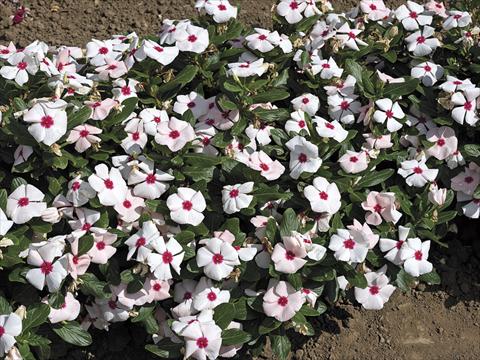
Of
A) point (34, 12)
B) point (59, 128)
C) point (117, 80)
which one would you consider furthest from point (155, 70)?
point (34, 12)

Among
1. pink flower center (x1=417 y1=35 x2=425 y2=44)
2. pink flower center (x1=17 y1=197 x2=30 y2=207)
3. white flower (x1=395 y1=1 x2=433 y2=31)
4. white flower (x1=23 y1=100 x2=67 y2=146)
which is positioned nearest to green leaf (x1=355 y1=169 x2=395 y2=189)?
pink flower center (x1=417 y1=35 x2=425 y2=44)

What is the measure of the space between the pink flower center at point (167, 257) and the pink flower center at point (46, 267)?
0.44m

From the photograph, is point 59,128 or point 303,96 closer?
point 59,128

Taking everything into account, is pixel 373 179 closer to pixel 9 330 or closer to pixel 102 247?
pixel 102 247

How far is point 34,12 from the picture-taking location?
5082 millimetres

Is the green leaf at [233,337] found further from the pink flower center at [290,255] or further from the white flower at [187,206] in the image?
the white flower at [187,206]

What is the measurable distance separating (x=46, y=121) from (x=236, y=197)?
0.84 meters

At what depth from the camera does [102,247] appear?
9.98 feet

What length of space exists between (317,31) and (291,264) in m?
1.41

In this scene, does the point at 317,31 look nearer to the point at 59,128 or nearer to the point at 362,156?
the point at 362,156

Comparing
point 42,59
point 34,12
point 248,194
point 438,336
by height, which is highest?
point 42,59

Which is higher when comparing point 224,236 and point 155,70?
point 155,70

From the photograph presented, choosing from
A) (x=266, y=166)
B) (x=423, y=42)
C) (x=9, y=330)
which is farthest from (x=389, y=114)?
(x=9, y=330)

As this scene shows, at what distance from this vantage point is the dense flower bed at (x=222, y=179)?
3.00 metres
